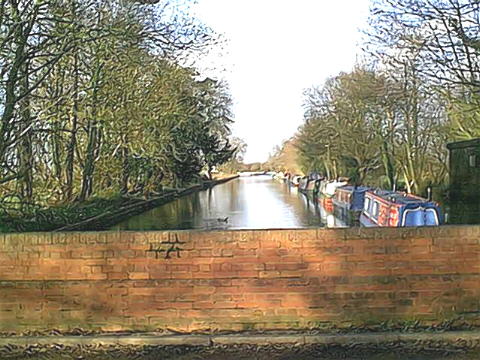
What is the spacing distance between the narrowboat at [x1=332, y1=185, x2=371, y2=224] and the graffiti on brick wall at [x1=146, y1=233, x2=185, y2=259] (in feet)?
62.0

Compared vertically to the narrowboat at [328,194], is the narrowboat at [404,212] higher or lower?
lower

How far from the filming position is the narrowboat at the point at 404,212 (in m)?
14.6

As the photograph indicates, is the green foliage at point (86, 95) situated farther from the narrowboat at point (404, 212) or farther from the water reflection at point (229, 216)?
the narrowboat at point (404, 212)

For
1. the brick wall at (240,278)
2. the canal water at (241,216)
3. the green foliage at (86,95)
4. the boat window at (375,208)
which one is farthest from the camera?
the boat window at (375,208)

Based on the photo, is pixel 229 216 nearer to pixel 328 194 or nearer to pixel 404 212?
pixel 328 194

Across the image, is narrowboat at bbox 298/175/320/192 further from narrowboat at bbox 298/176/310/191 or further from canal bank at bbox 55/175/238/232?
→ canal bank at bbox 55/175/238/232

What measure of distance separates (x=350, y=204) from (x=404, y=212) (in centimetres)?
993

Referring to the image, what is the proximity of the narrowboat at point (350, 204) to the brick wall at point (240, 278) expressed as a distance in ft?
60.8

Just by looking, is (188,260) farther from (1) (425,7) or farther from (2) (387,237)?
(1) (425,7)

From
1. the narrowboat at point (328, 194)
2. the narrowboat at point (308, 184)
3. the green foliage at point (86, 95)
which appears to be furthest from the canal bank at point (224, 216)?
the narrowboat at point (308, 184)

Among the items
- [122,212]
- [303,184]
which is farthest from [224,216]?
[303,184]

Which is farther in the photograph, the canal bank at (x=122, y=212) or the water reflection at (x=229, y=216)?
the water reflection at (x=229, y=216)

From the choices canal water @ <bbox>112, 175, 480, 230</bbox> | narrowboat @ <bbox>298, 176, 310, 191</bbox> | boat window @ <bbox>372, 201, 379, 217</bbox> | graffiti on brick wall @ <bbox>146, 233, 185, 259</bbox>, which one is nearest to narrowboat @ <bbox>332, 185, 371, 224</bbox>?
canal water @ <bbox>112, 175, 480, 230</bbox>

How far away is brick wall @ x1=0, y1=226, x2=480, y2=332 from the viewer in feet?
17.1
